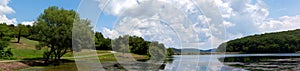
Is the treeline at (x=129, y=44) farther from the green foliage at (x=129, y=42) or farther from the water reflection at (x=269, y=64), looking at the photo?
the water reflection at (x=269, y=64)

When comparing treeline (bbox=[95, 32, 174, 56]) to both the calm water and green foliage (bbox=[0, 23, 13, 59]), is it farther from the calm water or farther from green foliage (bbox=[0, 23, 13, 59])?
green foliage (bbox=[0, 23, 13, 59])

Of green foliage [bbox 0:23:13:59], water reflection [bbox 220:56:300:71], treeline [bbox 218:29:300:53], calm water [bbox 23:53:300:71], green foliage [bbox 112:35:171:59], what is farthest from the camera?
treeline [bbox 218:29:300:53]

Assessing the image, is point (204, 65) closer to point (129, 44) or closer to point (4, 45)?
point (129, 44)

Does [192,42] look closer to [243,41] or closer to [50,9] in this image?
[50,9]

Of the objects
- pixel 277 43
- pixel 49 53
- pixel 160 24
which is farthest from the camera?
pixel 277 43

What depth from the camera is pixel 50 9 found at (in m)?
45.3

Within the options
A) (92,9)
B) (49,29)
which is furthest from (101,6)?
(49,29)

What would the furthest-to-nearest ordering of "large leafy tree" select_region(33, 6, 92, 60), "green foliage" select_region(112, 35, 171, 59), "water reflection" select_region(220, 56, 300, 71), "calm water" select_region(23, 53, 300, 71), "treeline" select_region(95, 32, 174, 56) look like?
1. "large leafy tree" select_region(33, 6, 92, 60)
2. "water reflection" select_region(220, 56, 300, 71)
3. "treeline" select_region(95, 32, 174, 56)
4. "green foliage" select_region(112, 35, 171, 59)
5. "calm water" select_region(23, 53, 300, 71)

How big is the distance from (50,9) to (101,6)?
113 ft

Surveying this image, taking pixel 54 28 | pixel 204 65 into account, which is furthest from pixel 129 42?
pixel 54 28

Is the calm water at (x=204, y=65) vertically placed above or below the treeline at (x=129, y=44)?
below

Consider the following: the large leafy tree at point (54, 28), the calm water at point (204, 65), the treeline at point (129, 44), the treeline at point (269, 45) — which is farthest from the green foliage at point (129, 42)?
the treeline at point (269, 45)

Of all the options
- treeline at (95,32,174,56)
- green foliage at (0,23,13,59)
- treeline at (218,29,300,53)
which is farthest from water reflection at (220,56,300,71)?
treeline at (218,29,300,53)

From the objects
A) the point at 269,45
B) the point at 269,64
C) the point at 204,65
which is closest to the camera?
the point at 204,65
